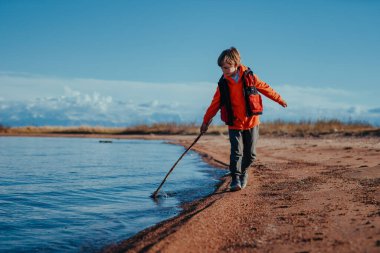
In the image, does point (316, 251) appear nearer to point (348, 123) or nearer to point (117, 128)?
point (348, 123)

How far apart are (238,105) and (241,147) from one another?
0.59 metres

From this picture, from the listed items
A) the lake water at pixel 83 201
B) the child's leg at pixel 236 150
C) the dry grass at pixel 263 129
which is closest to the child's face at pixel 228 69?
the child's leg at pixel 236 150

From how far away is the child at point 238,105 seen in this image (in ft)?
19.5

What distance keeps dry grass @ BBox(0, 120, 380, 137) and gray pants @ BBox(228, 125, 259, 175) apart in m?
12.1

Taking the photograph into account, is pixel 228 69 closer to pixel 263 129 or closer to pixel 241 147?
pixel 241 147

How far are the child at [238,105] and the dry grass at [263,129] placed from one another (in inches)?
478

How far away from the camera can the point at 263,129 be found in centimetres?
2430

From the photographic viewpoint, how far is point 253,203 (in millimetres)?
5070

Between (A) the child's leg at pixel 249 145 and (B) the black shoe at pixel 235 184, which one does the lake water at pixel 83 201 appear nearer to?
(B) the black shoe at pixel 235 184

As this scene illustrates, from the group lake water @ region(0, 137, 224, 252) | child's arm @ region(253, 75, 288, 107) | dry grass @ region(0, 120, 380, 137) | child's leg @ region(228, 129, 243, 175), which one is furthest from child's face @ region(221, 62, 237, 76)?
dry grass @ region(0, 120, 380, 137)

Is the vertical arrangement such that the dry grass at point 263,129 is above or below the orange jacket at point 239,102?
below

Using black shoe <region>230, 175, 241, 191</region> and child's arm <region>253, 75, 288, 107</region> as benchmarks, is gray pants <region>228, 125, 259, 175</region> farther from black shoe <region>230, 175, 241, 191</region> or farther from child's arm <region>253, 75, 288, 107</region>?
child's arm <region>253, 75, 288, 107</region>

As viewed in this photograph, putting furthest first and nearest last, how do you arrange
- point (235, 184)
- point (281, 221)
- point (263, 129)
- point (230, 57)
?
point (263, 129), point (235, 184), point (230, 57), point (281, 221)

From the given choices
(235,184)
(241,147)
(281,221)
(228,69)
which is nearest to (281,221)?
(281,221)
